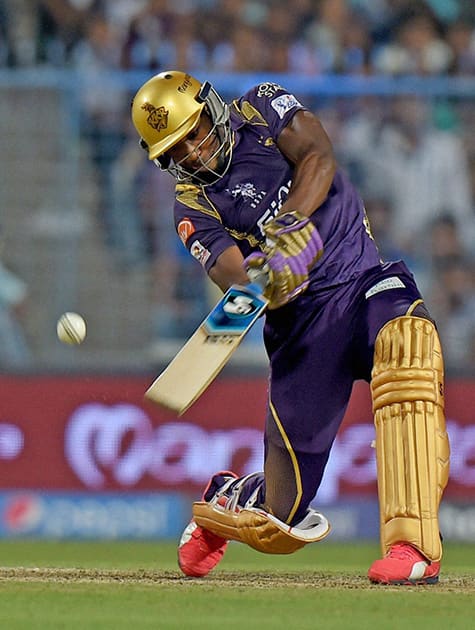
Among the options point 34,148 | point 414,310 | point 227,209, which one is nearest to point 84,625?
point 414,310

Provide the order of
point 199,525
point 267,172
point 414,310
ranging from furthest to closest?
point 199,525 < point 267,172 < point 414,310

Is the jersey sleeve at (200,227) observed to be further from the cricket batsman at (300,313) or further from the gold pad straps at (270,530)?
the gold pad straps at (270,530)

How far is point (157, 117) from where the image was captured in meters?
5.29

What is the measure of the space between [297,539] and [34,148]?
552 centimetres

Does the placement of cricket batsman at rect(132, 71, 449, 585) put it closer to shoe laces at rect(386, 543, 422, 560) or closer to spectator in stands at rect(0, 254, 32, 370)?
shoe laces at rect(386, 543, 422, 560)

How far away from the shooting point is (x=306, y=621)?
3984 mm

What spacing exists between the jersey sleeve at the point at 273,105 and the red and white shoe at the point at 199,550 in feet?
5.25

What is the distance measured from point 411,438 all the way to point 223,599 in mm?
912

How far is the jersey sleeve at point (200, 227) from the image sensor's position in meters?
5.66

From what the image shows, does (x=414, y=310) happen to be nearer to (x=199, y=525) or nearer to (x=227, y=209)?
(x=227, y=209)

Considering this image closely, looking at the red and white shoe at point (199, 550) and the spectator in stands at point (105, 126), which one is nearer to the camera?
the red and white shoe at point (199, 550)

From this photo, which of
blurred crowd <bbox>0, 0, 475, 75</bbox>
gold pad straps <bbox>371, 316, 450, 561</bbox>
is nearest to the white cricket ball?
gold pad straps <bbox>371, 316, 450, 561</bbox>

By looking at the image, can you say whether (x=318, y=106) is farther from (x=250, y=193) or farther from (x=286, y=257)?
(x=286, y=257)

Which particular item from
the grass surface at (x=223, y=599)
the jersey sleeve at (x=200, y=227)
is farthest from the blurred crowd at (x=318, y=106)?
the jersey sleeve at (x=200, y=227)
